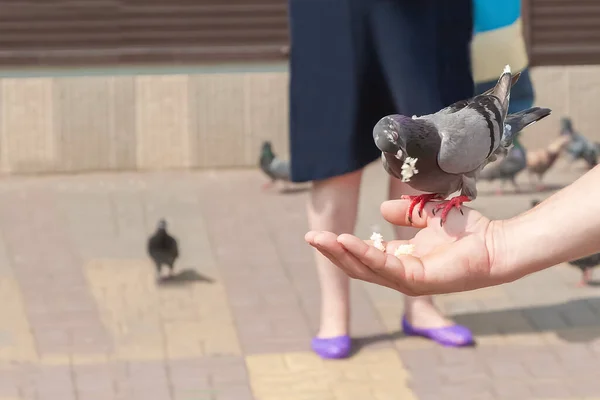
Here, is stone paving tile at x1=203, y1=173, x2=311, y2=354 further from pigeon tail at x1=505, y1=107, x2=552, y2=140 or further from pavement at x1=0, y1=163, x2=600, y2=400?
pigeon tail at x1=505, y1=107, x2=552, y2=140

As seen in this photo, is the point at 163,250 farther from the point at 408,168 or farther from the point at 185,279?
the point at 408,168

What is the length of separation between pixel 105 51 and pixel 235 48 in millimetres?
862

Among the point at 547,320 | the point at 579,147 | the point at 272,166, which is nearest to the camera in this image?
the point at 547,320

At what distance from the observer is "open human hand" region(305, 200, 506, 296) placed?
3010mm

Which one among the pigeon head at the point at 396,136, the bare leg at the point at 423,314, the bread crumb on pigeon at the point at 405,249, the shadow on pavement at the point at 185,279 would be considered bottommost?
the shadow on pavement at the point at 185,279

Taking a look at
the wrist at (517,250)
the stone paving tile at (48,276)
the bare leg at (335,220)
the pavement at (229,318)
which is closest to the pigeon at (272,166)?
the pavement at (229,318)

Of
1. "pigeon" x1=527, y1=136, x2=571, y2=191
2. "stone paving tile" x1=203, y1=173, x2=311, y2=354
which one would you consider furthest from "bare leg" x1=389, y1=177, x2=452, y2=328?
"pigeon" x1=527, y1=136, x2=571, y2=191

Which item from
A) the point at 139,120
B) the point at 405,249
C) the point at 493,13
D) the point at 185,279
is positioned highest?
the point at 493,13

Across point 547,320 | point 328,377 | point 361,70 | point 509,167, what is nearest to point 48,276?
point 328,377

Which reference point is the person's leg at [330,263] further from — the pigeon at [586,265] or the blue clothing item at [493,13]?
the pigeon at [586,265]

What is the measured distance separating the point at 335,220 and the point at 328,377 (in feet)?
2.04

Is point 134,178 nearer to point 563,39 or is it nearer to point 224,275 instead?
point 224,275

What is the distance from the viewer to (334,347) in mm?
5191

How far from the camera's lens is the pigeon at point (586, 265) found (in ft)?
19.2
